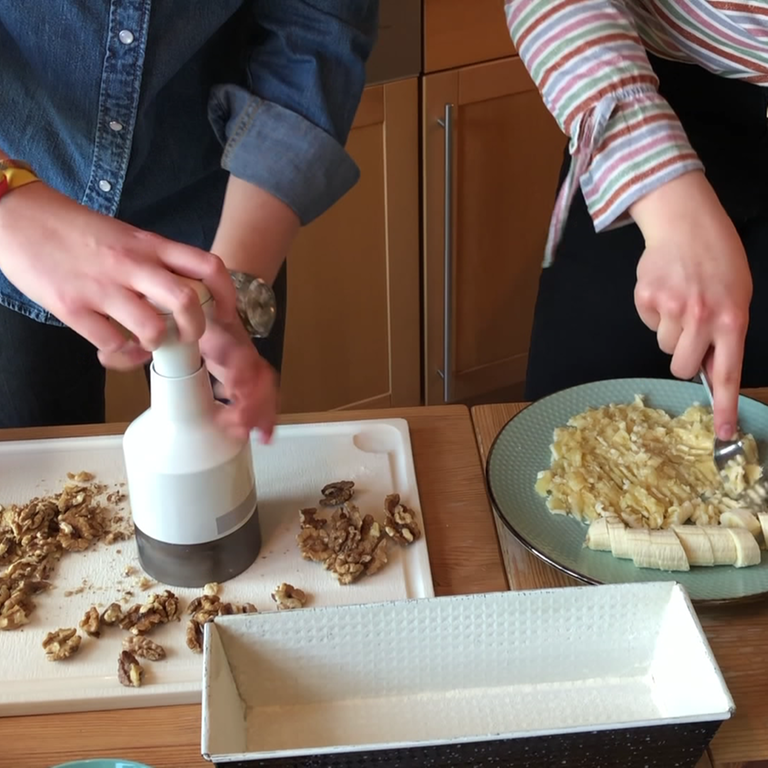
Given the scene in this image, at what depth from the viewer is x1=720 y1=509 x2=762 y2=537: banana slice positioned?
28.0 inches

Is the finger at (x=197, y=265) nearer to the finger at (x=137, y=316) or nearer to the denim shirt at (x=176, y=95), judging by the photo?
the finger at (x=137, y=316)

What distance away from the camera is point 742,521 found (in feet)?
2.34

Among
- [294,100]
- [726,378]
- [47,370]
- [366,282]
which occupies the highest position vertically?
[294,100]

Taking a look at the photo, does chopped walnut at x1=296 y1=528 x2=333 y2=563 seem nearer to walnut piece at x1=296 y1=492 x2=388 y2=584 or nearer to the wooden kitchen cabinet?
walnut piece at x1=296 y1=492 x2=388 y2=584

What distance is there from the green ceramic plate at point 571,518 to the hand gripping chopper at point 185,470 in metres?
0.21

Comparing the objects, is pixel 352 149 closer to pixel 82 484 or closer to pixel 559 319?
pixel 559 319

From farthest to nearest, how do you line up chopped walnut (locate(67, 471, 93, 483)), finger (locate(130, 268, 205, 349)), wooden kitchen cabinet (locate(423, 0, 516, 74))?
1. wooden kitchen cabinet (locate(423, 0, 516, 74))
2. chopped walnut (locate(67, 471, 93, 483))
3. finger (locate(130, 268, 205, 349))

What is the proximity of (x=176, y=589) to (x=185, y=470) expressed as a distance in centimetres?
12

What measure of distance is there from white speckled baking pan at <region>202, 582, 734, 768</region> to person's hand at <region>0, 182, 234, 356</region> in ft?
0.61

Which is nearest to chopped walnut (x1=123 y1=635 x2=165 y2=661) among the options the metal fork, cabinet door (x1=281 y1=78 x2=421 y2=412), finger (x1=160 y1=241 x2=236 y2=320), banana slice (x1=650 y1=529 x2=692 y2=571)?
finger (x1=160 y1=241 x2=236 y2=320)

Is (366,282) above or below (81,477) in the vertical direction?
below

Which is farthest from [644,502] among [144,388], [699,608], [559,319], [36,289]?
[144,388]

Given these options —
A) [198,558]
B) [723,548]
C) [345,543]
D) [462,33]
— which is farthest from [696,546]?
[462,33]

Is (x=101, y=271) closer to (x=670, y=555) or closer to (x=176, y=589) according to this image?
(x=176, y=589)
